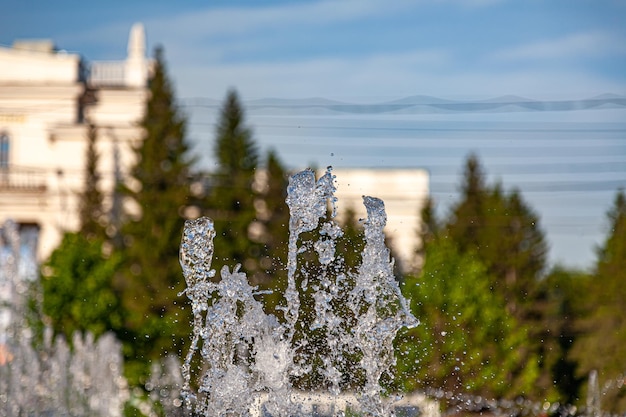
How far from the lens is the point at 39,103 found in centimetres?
4156

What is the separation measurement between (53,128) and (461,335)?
742 inches

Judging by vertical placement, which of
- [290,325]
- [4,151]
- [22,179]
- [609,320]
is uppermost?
[4,151]

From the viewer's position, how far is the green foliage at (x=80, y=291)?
2925cm

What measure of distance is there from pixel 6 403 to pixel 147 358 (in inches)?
408

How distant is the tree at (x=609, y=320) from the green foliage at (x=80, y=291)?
33.3ft

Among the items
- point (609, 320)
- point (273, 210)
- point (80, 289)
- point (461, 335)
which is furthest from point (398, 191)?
point (461, 335)

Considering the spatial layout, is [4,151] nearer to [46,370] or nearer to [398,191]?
[398,191]

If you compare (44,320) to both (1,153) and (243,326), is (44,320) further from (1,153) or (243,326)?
(243,326)

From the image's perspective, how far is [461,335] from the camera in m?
25.3

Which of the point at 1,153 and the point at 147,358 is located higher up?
the point at 1,153

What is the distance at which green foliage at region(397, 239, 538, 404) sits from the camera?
2261 centimetres

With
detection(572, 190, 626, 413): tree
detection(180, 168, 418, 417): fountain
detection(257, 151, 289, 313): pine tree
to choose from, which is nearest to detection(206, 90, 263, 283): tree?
detection(257, 151, 289, 313): pine tree

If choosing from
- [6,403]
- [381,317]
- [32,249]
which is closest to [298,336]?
[6,403]

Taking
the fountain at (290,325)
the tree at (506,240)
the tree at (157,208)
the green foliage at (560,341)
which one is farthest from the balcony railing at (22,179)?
the fountain at (290,325)
